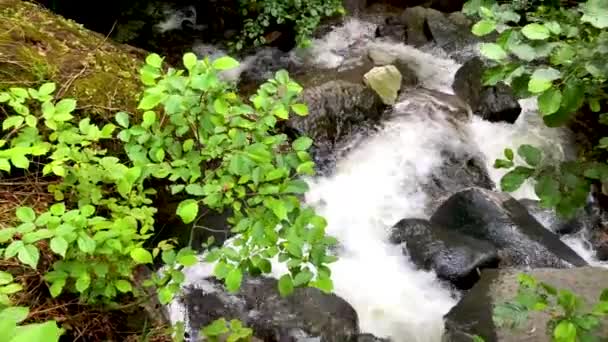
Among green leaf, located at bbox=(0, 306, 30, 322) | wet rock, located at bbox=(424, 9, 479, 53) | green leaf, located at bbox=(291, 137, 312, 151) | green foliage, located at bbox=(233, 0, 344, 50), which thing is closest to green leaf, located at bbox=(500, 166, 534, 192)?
green leaf, located at bbox=(291, 137, 312, 151)

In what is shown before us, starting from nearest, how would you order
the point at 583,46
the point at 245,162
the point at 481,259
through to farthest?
the point at 583,46, the point at 245,162, the point at 481,259

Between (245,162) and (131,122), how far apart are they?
4.52ft

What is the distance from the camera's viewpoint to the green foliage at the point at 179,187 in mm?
1890

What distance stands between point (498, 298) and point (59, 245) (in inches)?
120

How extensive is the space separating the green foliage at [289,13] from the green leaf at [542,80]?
5.31 meters

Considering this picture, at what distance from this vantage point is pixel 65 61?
3271 millimetres

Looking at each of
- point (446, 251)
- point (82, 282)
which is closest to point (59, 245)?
point (82, 282)

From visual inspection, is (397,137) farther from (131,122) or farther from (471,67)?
(131,122)

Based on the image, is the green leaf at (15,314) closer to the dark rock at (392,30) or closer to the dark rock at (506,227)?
the dark rock at (506,227)

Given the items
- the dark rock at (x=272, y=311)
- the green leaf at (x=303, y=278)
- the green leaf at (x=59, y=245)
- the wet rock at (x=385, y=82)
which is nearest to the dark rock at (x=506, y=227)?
the dark rock at (x=272, y=311)

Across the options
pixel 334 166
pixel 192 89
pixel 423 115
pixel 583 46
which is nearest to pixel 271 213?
pixel 192 89

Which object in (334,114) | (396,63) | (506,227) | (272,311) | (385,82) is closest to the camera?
(272,311)

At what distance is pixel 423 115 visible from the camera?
6.71 meters

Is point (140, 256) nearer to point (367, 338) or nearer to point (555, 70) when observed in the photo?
point (555, 70)
